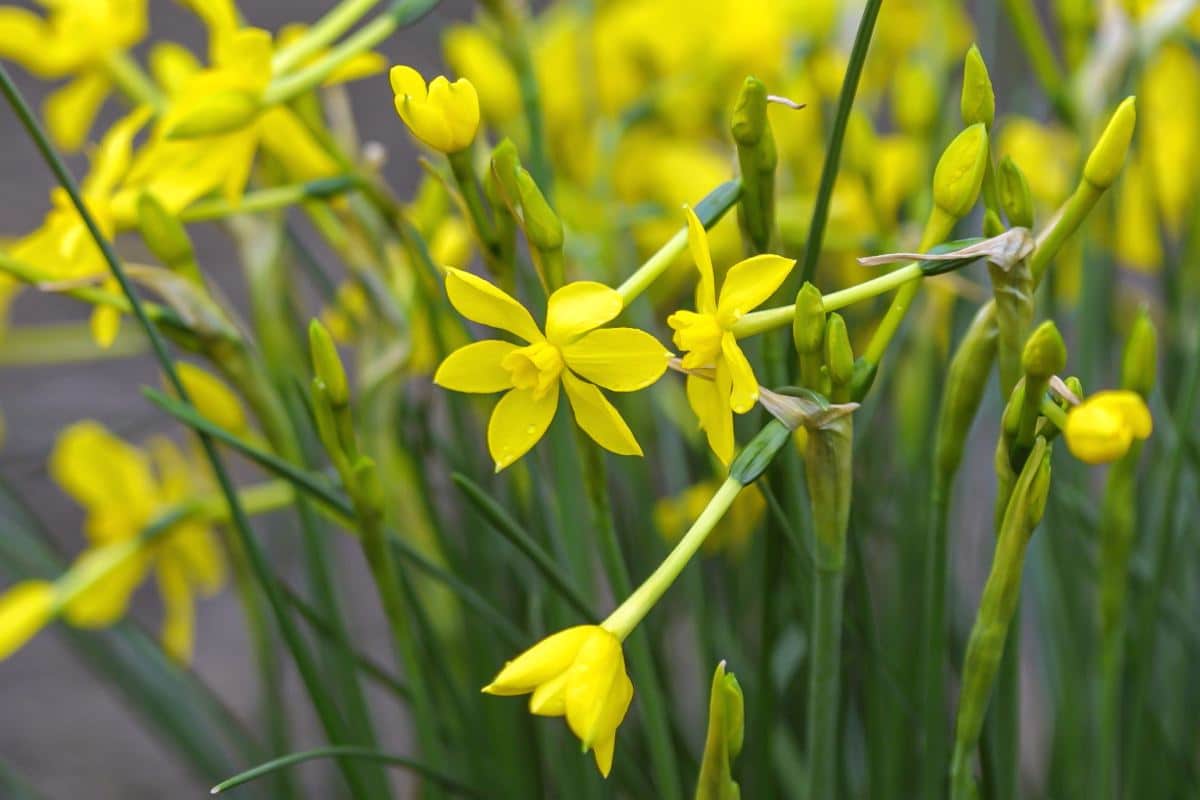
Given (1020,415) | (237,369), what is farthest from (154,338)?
(1020,415)

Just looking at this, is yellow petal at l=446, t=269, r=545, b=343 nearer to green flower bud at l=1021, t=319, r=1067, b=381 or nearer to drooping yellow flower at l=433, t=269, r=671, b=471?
drooping yellow flower at l=433, t=269, r=671, b=471

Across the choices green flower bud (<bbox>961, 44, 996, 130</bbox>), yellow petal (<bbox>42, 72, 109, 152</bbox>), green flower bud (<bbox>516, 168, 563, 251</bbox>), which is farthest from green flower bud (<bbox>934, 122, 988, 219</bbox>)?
yellow petal (<bbox>42, 72, 109, 152</bbox>)

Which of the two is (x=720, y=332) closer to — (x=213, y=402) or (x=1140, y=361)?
(x=1140, y=361)

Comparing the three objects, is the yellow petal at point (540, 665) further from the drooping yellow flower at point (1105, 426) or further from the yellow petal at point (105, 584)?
the yellow petal at point (105, 584)

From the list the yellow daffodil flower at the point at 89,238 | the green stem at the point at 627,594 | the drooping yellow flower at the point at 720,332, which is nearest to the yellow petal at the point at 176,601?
the yellow daffodil flower at the point at 89,238

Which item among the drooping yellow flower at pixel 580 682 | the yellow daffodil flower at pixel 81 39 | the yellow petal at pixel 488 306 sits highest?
the yellow daffodil flower at pixel 81 39
